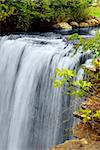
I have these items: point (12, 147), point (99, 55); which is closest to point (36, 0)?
point (12, 147)

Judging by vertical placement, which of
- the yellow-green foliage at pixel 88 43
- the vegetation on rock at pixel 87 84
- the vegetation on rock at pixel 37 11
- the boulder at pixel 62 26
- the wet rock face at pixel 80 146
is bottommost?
the wet rock face at pixel 80 146

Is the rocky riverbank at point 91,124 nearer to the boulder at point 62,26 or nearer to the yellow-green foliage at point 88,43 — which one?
the yellow-green foliage at point 88,43

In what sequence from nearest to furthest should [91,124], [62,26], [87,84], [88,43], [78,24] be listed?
[87,84] < [91,124] < [88,43] < [62,26] < [78,24]

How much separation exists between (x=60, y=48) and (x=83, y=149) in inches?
224

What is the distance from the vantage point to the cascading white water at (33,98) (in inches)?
292

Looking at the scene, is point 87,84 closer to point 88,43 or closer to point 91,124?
point 91,124

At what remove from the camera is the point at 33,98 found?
26.4 ft

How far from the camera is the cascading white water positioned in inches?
292

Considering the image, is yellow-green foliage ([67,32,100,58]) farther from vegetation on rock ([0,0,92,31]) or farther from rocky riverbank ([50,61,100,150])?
vegetation on rock ([0,0,92,31])

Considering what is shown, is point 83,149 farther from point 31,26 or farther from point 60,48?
point 31,26

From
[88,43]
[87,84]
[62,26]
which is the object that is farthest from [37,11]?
[87,84]

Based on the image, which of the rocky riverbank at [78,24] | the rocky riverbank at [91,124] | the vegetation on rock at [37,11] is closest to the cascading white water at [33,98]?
the rocky riverbank at [91,124]

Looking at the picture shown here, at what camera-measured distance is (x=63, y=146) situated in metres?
3.35

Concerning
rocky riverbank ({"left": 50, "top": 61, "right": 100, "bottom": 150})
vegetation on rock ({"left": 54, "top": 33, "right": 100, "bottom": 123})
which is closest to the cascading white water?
vegetation on rock ({"left": 54, "top": 33, "right": 100, "bottom": 123})
